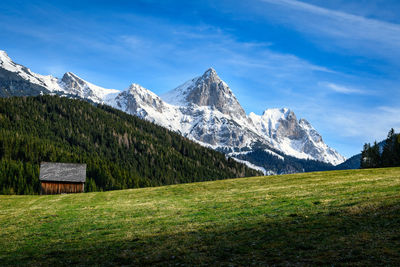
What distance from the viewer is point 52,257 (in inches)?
697

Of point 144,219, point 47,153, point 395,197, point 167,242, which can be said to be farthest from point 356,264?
point 47,153

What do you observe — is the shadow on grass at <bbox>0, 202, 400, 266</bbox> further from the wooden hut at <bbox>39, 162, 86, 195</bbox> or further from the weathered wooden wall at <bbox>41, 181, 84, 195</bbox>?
the weathered wooden wall at <bbox>41, 181, 84, 195</bbox>

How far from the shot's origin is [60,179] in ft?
276

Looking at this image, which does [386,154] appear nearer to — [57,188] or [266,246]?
[57,188]

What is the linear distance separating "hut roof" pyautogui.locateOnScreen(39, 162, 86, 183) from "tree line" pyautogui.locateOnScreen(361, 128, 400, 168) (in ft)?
321

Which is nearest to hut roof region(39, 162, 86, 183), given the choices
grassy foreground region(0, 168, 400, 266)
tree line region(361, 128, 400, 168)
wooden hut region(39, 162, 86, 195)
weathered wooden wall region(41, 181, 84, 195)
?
wooden hut region(39, 162, 86, 195)

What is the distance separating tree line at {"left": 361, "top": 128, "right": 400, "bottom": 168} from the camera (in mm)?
107812

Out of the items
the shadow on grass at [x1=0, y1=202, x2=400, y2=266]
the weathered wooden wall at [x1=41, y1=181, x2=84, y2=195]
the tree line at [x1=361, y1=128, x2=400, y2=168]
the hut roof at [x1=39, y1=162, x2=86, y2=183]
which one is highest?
the tree line at [x1=361, y1=128, x2=400, y2=168]

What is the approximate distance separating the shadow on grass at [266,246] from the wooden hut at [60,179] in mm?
68032

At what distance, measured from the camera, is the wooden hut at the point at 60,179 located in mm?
83919

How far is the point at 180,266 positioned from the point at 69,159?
15328cm

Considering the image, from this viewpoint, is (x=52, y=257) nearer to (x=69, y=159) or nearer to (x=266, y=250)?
(x=266, y=250)

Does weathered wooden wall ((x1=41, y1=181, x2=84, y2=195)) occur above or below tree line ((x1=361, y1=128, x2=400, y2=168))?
below

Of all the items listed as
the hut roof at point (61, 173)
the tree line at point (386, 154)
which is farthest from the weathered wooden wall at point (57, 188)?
the tree line at point (386, 154)
